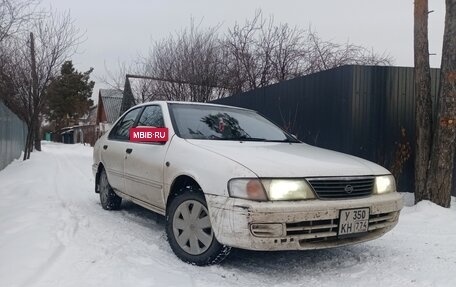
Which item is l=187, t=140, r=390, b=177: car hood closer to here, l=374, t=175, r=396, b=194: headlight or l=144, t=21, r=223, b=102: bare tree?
l=374, t=175, r=396, b=194: headlight

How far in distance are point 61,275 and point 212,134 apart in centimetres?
196

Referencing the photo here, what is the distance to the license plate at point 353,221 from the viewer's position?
11.3 feet

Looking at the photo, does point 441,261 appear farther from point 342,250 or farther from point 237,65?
point 237,65

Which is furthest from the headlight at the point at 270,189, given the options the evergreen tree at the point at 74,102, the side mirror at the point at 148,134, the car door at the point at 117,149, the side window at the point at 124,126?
the evergreen tree at the point at 74,102

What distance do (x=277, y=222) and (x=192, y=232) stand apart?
36.0 inches

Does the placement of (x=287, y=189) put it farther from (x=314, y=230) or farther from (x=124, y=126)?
(x=124, y=126)

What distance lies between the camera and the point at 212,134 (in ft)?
14.7

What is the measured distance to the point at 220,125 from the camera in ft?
15.4

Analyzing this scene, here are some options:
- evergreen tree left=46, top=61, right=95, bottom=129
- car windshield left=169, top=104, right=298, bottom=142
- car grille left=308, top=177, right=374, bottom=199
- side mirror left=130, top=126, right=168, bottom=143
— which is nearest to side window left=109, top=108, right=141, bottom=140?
side mirror left=130, top=126, right=168, bottom=143

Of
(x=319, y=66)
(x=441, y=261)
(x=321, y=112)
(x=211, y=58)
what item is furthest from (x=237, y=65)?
(x=441, y=261)

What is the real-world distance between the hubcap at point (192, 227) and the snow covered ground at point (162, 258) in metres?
0.18

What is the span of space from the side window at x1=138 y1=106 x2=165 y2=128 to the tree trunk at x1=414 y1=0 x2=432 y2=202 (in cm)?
398

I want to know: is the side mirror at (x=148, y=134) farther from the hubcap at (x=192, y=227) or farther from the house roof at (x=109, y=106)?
the house roof at (x=109, y=106)

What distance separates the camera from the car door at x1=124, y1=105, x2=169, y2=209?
4371mm
